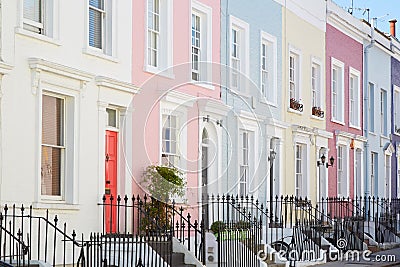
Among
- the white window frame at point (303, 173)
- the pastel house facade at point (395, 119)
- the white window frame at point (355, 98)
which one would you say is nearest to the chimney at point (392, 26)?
the pastel house facade at point (395, 119)

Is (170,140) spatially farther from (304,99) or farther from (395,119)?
(395,119)

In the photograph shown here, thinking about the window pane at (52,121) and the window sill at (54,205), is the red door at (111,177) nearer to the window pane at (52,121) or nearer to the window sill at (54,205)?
the window sill at (54,205)

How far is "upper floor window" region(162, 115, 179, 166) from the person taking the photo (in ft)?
62.8

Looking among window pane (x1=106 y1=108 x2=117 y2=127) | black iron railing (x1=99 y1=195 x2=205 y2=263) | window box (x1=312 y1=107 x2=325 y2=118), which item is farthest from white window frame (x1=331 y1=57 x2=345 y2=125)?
window pane (x1=106 y1=108 x2=117 y2=127)

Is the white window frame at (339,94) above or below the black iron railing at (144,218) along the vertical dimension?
above

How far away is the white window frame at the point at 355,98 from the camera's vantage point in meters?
31.2

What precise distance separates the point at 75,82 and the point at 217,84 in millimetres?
6359

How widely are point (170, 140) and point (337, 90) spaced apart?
468 inches

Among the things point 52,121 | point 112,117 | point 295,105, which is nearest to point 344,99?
point 295,105

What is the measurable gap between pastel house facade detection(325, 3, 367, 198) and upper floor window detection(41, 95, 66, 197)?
14.5m

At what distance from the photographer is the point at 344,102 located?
30266 mm

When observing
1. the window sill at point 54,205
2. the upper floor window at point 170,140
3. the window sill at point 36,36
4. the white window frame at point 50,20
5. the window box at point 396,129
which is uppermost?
the white window frame at point 50,20

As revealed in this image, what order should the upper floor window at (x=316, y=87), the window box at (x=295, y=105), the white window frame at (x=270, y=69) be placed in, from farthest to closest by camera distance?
1. the upper floor window at (x=316, y=87)
2. the window box at (x=295, y=105)
3. the white window frame at (x=270, y=69)

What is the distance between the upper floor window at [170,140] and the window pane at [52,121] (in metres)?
3.70
